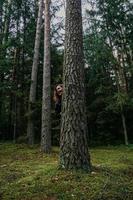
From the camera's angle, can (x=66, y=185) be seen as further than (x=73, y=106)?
No

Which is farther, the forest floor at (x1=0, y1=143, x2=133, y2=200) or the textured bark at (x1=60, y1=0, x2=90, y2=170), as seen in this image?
the textured bark at (x1=60, y1=0, x2=90, y2=170)

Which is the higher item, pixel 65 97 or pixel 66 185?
pixel 65 97

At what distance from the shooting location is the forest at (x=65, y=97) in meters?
7.21

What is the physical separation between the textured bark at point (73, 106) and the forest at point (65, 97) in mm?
21

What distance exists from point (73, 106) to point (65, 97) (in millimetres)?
285

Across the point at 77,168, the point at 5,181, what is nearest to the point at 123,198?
the point at 77,168

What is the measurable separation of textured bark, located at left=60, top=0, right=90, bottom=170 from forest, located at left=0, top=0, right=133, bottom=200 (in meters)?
0.02

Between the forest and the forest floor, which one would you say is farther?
the forest

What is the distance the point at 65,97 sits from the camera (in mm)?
7469

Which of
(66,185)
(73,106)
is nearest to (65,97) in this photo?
(73,106)

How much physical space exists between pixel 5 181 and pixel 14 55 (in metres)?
16.6

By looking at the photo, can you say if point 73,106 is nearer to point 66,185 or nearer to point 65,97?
point 65,97

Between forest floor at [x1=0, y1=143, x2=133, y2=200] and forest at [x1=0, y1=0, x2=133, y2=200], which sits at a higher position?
→ forest at [x1=0, y1=0, x2=133, y2=200]

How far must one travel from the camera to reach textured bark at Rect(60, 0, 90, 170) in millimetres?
7242
